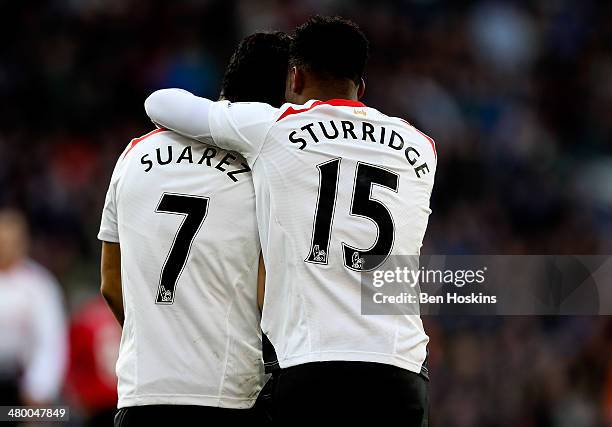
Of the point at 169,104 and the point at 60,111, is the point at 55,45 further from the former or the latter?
the point at 169,104

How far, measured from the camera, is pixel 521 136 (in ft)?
42.9

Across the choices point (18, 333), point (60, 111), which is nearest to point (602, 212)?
point (60, 111)

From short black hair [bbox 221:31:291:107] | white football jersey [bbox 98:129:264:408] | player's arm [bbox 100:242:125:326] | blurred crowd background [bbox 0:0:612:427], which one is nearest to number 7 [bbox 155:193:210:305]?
white football jersey [bbox 98:129:264:408]

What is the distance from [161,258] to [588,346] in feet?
22.9

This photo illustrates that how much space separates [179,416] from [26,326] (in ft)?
13.8

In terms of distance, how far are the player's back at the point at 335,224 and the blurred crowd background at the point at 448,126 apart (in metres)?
5.24

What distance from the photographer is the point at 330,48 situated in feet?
14.2

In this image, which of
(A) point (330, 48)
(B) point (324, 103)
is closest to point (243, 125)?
(B) point (324, 103)

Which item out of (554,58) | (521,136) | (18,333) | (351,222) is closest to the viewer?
(351,222)

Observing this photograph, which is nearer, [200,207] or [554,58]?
[200,207]

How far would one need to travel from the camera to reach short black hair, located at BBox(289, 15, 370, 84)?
14.2ft

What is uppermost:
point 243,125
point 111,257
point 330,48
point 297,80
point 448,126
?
point 448,126

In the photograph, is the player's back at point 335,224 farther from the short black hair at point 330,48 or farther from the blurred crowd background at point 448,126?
the blurred crowd background at point 448,126

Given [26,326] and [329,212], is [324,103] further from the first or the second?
[26,326]
